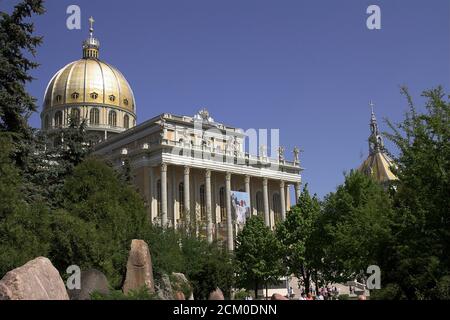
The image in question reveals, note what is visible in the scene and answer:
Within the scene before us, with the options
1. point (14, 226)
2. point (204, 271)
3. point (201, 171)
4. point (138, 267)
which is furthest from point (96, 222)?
point (201, 171)

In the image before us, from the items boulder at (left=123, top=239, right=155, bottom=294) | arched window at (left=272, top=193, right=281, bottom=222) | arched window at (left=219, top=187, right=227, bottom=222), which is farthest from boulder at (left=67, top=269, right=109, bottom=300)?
arched window at (left=272, top=193, right=281, bottom=222)

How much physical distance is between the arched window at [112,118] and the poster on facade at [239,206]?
109 ft

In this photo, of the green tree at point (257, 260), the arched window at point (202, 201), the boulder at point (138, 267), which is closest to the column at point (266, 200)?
the arched window at point (202, 201)

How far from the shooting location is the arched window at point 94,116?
284 ft

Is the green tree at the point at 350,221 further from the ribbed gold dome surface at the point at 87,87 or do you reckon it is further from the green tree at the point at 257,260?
the ribbed gold dome surface at the point at 87,87

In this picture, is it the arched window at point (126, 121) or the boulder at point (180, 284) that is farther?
the arched window at point (126, 121)

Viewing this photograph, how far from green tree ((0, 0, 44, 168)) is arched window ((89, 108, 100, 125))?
201ft

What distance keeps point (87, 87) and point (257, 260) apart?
52580 mm

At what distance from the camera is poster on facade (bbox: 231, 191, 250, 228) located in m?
61.3

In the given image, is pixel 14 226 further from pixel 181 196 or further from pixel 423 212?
pixel 181 196

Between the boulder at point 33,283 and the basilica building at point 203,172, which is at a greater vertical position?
the basilica building at point 203,172
